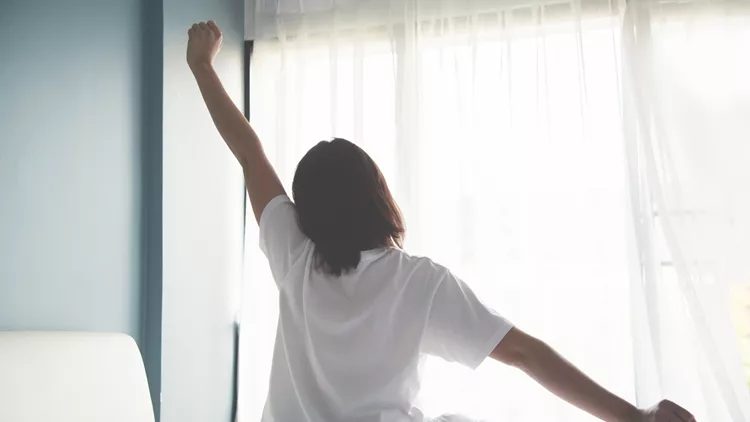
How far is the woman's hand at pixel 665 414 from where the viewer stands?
45.9 inches

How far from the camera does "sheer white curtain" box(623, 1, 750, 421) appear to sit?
177 cm

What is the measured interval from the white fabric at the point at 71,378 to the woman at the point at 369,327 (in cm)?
45

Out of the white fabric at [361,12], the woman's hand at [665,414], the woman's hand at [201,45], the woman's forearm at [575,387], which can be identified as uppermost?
the white fabric at [361,12]

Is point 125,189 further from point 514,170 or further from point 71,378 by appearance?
point 514,170

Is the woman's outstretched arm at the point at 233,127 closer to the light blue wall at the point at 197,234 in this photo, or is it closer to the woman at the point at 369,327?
the woman at the point at 369,327

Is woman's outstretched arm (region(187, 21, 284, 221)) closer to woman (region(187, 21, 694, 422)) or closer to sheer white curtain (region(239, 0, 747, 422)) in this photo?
woman (region(187, 21, 694, 422))

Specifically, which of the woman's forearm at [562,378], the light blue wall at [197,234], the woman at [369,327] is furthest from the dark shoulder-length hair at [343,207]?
the light blue wall at [197,234]

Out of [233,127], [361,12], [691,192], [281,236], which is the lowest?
[281,236]

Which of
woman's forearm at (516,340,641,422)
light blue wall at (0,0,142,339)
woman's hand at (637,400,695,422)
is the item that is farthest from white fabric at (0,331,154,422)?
woman's hand at (637,400,695,422)

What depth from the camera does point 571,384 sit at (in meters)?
1.19

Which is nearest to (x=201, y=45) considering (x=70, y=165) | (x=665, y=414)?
(x=70, y=165)

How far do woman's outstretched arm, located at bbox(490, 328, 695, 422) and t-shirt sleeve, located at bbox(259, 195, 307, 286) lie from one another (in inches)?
16.0

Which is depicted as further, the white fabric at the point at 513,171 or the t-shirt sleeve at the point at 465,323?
the white fabric at the point at 513,171

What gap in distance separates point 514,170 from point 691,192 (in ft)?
1.49
